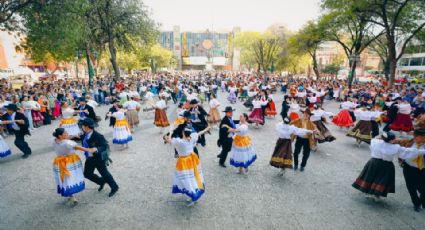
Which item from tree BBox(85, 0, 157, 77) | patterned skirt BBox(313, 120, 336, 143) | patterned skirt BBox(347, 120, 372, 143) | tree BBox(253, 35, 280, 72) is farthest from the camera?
tree BBox(253, 35, 280, 72)

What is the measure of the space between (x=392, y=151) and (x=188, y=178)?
427 centimetres

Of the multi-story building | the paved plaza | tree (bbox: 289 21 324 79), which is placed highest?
the multi-story building

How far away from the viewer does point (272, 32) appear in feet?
124

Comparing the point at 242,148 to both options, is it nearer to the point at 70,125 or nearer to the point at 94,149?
the point at 94,149

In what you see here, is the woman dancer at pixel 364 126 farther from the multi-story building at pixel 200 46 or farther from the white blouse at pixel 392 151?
the multi-story building at pixel 200 46

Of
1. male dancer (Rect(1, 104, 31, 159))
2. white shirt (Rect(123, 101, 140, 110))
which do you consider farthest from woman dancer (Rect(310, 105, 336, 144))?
male dancer (Rect(1, 104, 31, 159))

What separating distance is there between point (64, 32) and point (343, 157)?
15155 millimetres

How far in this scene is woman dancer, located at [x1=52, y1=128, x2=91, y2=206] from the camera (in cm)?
479

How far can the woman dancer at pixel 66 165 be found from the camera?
4793 mm

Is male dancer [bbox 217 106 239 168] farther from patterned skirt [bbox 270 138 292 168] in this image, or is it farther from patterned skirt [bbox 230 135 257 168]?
patterned skirt [bbox 270 138 292 168]

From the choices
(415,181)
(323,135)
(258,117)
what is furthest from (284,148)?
(258,117)

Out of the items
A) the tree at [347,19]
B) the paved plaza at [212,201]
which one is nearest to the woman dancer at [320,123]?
the paved plaza at [212,201]

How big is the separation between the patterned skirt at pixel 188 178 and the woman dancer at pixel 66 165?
184 centimetres

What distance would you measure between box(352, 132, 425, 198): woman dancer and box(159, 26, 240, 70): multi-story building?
97.6 m
